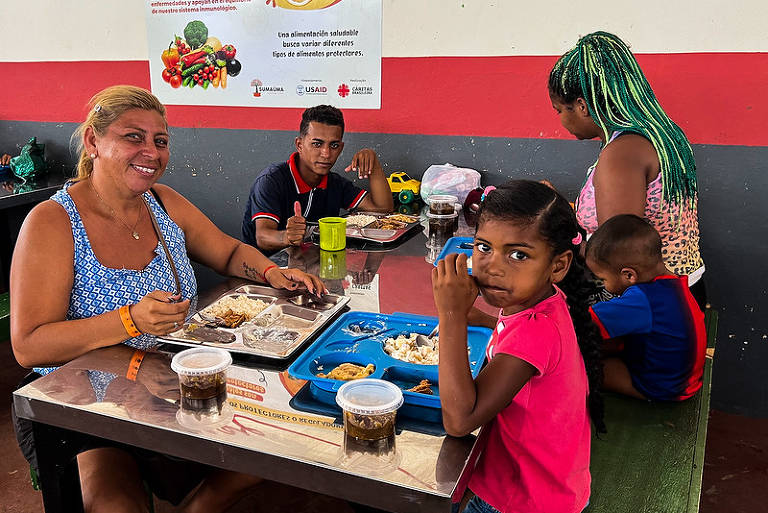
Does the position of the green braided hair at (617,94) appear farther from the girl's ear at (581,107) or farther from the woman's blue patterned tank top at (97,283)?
the woman's blue patterned tank top at (97,283)

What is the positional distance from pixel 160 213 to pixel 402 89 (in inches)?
79.6

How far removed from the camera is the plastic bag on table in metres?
3.39

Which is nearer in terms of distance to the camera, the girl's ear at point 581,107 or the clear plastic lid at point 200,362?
the clear plastic lid at point 200,362

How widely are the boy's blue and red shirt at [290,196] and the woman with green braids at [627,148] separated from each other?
55.2 inches

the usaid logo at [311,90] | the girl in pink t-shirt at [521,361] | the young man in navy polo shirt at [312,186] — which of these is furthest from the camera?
the usaid logo at [311,90]

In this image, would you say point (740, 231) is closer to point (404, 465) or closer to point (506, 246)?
point (506, 246)

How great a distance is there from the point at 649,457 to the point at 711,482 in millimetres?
1216

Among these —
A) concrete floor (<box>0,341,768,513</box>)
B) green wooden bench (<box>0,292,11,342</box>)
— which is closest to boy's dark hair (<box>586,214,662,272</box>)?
concrete floor (<box>0,341,768,513</box>)

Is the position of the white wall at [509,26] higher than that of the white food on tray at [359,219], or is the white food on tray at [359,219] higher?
the white wall at [509,26]

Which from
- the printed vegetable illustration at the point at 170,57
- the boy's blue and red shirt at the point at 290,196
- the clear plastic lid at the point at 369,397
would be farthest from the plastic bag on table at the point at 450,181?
the clear plastic lid at the point at 369,397

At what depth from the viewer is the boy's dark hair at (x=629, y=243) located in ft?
6.25

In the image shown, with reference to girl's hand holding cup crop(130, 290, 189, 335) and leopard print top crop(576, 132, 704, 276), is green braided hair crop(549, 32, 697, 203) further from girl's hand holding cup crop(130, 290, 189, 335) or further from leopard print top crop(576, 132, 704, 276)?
girl's hand holding cup crop(130, 290, 189, 335)

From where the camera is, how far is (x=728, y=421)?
10.7 ft

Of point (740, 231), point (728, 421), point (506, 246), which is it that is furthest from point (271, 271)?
point (728, 421)
